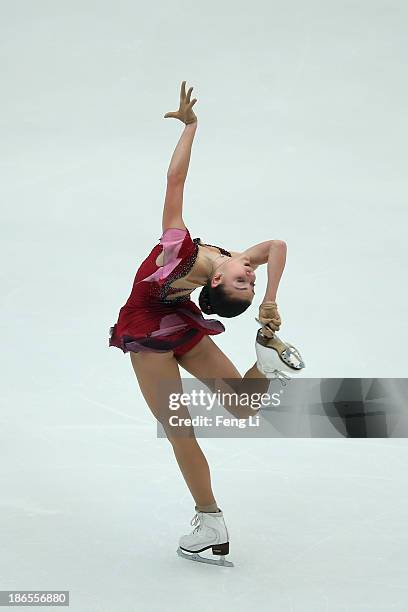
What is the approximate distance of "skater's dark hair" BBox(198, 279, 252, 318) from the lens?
454 centimetres

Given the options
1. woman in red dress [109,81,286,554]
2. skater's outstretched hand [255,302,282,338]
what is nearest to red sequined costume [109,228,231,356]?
woman in red dress [109,81,286,554]

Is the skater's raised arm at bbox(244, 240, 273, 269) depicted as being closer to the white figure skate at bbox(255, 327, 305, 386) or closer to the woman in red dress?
the woman in red dress

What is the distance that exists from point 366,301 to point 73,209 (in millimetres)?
2820

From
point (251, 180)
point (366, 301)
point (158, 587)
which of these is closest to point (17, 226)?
point (251, 180)

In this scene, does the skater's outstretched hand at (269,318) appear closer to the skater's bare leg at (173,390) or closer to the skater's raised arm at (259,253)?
the skater's raised arm at (259,253)

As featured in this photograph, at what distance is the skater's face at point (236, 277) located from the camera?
4.52m

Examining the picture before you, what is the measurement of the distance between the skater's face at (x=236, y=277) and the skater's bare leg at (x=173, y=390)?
423 millimetres

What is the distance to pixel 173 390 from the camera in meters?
4.72

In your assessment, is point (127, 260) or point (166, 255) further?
point (127, 260)

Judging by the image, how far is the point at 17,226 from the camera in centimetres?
898

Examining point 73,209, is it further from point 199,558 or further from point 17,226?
point 199,558

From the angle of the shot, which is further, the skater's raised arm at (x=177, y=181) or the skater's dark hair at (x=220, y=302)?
the skater's dark hair at (x=220, y=302)

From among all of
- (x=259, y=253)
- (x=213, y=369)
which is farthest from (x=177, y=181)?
(x=213, y=369)

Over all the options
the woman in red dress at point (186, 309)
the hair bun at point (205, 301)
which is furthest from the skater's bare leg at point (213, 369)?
the hair bun at point (205, 301)
